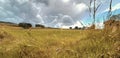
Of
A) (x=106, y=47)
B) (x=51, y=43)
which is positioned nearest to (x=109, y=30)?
(x=106, y=47)

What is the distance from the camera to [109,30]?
8422mm

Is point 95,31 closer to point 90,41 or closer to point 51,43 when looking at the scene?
point 90,41

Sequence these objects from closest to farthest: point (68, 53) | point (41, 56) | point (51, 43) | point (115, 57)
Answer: point (115, 57) → point (68, 53) → point (41, 56) → point (51, 43)

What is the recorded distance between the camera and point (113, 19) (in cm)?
882

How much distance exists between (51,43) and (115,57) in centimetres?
307

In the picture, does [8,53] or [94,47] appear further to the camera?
[8,53]

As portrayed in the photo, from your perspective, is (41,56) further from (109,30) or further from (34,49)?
(109,30)

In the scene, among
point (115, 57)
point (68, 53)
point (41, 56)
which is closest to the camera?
point (115, 57)

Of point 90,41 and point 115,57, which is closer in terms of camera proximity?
point 115,57

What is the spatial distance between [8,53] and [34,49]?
0.64m

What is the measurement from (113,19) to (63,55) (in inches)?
62.6

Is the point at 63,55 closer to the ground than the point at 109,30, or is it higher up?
closer to the ground

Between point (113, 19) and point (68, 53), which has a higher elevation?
point (113, 19)

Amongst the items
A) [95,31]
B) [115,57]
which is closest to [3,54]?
[95,31]
